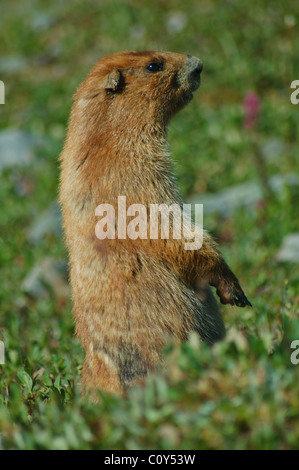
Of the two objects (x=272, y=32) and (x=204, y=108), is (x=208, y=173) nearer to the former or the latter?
(x=204, y=108)

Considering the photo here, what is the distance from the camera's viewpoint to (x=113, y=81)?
3.72 m

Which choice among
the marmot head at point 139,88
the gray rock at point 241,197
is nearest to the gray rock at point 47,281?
the gray rock at point 241,197

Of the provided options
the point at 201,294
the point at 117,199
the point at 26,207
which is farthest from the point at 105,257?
the point at 26,207

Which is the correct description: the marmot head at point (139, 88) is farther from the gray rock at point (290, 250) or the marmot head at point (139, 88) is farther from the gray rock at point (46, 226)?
the gray rock at point (46, 226)

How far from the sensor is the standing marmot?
10.4ft

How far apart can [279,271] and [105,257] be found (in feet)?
8.10

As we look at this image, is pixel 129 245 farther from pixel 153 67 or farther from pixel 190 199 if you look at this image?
pixel 190 199

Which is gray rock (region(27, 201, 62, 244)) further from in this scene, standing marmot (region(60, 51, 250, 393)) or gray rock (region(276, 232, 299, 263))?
standing marmot (region(60, 51, 250, 393))

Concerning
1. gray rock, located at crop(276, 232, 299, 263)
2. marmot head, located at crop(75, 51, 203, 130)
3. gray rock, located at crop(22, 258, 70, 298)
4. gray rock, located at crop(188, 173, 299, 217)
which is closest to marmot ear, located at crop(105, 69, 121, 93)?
marmot head, located at crop(75, 51, 203, 130)

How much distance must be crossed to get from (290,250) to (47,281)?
2420 mm

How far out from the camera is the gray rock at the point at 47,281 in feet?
20.1

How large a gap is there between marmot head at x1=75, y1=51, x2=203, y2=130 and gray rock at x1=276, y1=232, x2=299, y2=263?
6.42 ft

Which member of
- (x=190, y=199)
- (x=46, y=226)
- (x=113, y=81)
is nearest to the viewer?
(x=113, y=81)

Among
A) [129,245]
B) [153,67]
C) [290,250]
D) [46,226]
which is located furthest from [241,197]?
[129,245]
